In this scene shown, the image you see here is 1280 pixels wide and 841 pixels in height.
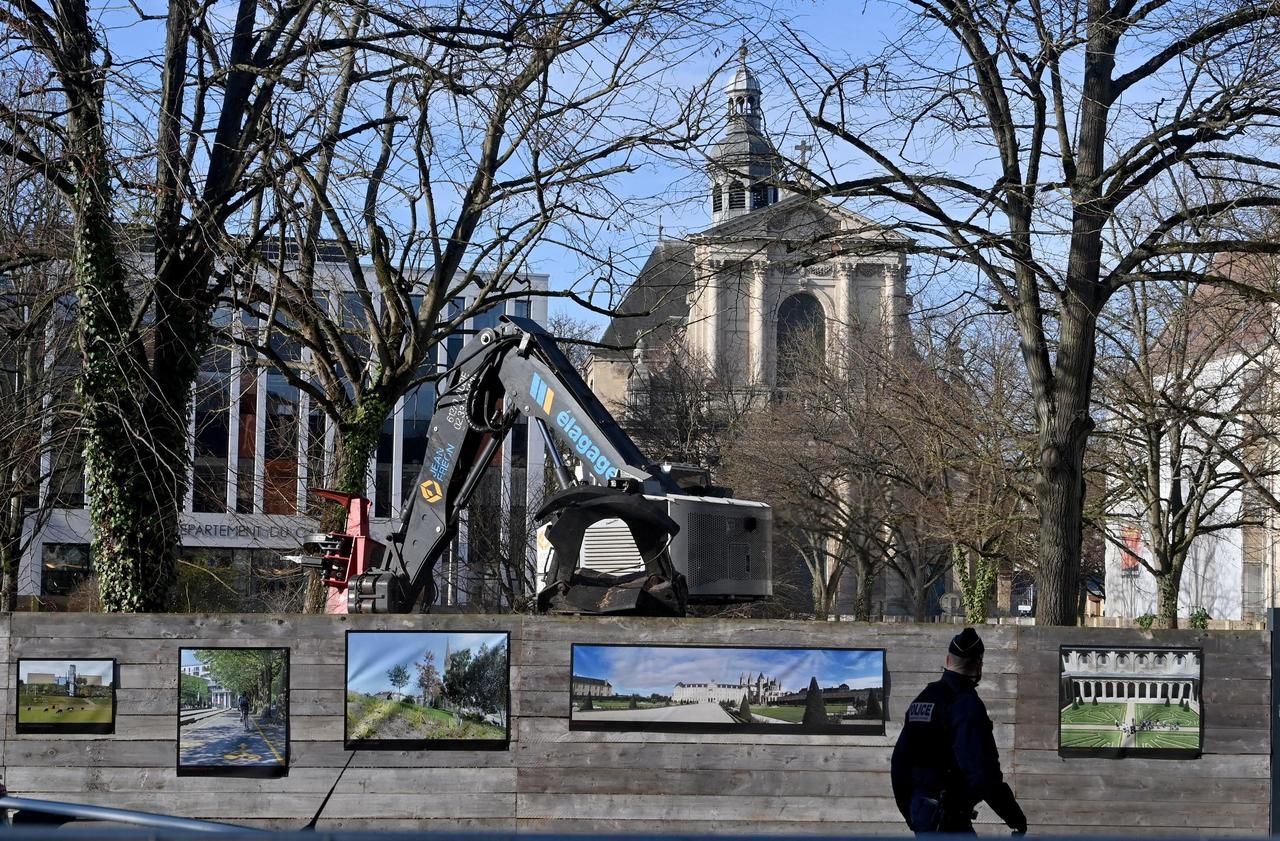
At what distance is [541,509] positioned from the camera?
470 inches

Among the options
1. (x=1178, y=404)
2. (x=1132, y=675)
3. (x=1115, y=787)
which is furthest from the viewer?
(x=1178, y=404)

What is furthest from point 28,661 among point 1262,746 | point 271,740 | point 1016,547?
point 1016,547

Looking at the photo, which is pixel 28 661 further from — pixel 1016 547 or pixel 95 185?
pixel 1016 547

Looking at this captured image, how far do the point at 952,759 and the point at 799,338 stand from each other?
47.5 m

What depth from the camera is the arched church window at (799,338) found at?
49.2 meters

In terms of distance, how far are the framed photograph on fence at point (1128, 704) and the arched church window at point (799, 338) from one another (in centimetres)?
3409

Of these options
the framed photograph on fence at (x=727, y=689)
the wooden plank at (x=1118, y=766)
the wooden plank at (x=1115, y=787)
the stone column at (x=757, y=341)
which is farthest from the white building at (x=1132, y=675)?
the stone column at (x=757, y=341)

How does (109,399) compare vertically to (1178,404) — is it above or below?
below

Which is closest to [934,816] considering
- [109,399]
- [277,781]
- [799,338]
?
[277,781]

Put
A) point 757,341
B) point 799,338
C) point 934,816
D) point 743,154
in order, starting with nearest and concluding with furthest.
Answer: point 934,816 → point 743,154 → point 799,338 → point 757,341

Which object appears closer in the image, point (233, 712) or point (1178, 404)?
point (233, 712)

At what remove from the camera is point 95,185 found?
10680 millimetres

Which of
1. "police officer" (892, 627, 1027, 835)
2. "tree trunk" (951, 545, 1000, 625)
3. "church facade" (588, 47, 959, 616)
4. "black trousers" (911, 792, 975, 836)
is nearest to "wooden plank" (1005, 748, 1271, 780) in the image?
"police officer" (892, 627, 1027, 835)

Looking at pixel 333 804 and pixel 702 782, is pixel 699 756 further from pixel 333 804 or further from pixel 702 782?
pixel 333 804
